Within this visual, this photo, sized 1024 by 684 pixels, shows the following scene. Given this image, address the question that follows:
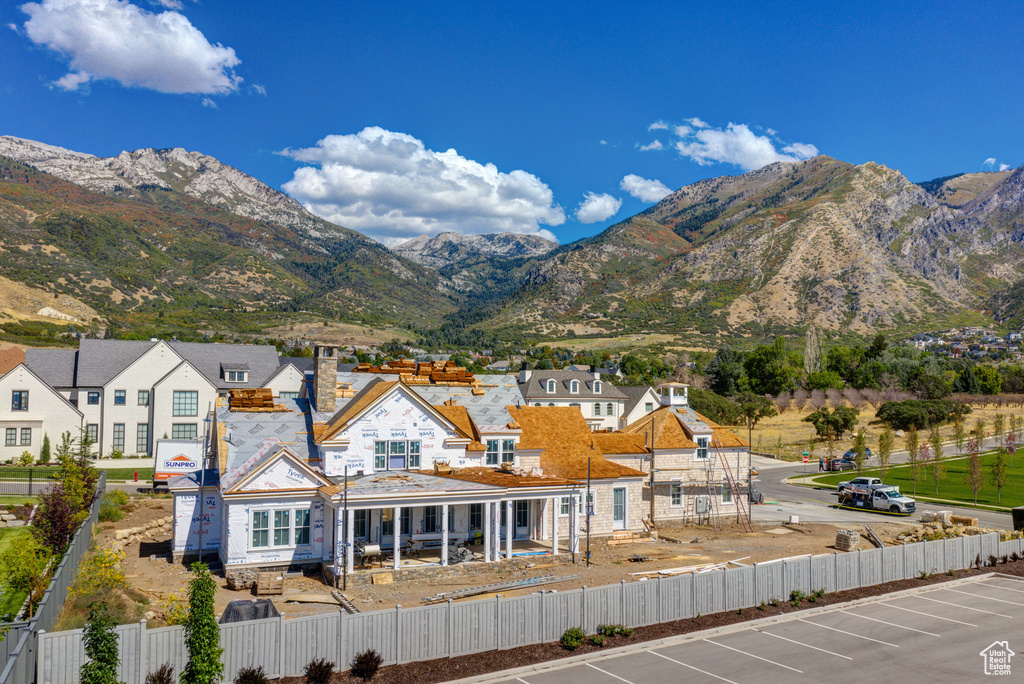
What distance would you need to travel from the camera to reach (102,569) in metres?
21.5

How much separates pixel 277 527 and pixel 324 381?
26.6 ft

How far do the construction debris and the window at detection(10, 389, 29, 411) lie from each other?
46962 mm

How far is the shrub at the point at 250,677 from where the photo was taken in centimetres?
1595

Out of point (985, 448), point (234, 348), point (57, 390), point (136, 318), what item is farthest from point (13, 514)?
point (136, 318)

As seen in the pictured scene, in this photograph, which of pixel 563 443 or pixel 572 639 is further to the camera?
pixel 563 443

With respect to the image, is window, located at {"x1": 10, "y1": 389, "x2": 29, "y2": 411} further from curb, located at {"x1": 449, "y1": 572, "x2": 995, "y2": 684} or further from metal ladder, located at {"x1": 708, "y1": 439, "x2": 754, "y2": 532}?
curb, located at {"x1": 449, "y1": 572, "x2": 995, "y2": 684}

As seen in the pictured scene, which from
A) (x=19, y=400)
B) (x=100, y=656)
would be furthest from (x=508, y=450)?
(x=19, y=400)

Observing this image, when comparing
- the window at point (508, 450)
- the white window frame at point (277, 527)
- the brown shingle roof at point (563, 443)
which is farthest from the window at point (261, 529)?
the brown shingle roof at point (563, 443)

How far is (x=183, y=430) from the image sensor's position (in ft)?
196

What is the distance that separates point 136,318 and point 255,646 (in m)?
182

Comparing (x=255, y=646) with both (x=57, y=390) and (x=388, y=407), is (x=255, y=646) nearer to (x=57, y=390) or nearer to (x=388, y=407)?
(x=388, y=407)

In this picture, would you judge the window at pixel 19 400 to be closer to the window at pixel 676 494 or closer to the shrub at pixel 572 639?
the window at pixel 676 494

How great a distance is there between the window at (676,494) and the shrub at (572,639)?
73.5ft

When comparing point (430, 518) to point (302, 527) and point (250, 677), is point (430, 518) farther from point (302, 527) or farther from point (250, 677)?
point (250, 677)
